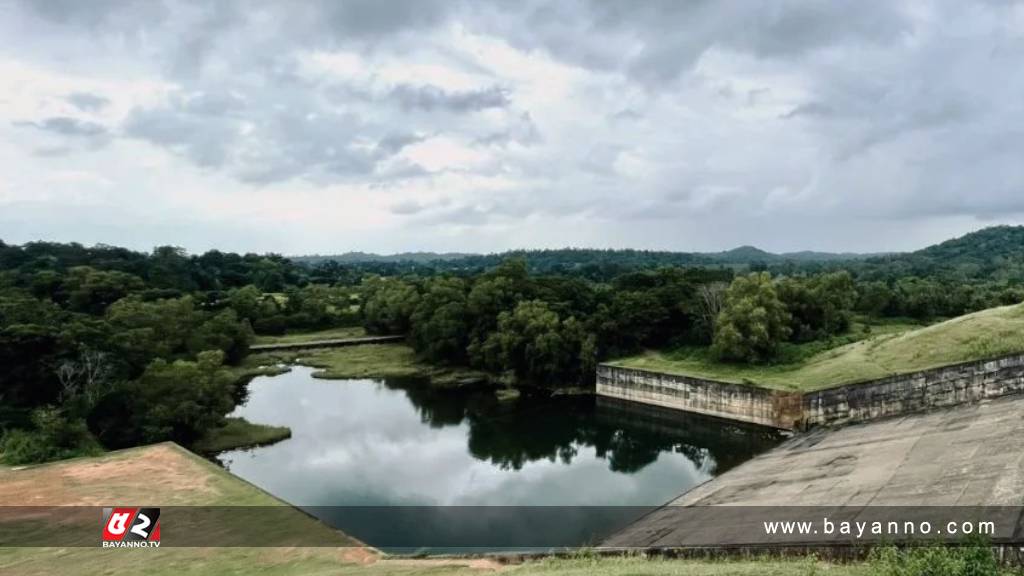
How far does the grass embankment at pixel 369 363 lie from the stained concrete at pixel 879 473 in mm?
26861

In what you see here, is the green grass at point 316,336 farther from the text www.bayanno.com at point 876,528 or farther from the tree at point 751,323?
the text www.bayanno.com at point 876,528

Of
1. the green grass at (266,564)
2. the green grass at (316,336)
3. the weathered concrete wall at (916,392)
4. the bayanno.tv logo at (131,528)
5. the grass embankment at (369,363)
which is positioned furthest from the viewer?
Answer: the green grass at (316,336)

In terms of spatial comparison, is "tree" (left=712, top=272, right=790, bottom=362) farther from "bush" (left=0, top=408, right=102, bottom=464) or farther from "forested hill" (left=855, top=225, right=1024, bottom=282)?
"forested hill" (left=855, top=225, right=1024, bottom=282)

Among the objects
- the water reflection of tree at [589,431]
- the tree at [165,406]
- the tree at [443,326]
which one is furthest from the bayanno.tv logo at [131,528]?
the tree at [443,326]

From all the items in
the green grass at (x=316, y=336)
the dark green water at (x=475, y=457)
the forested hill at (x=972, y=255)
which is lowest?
the dark green water at (x=475, y=457)

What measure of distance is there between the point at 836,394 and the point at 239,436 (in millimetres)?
30976

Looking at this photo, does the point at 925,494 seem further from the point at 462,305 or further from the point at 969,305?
the point at 969,305

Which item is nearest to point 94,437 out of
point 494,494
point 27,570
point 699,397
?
point 27,570

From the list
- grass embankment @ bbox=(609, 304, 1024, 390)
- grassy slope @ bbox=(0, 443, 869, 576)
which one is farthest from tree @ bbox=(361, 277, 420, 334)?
grassy slope @ bbox=(0, 443, 869, 576)

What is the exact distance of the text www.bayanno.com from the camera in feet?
41.0

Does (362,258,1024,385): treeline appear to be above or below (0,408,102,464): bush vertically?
above

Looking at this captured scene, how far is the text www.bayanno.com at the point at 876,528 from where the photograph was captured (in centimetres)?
1248

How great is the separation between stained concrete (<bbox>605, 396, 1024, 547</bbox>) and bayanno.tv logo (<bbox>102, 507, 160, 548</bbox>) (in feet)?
45.1

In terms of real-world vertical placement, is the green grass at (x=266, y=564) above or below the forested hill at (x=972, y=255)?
below
